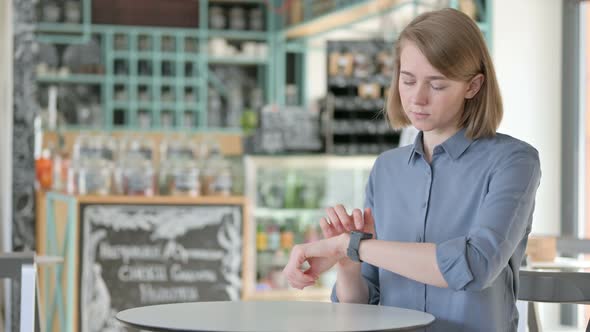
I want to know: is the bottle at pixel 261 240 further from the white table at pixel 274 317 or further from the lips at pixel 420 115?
the lips at pixel 420 115

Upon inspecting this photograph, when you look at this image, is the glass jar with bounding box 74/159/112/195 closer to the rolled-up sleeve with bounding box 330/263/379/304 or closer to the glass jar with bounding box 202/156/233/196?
the glass jar with bounding box 202/156/233/196

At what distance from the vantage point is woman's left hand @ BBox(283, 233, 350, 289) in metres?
1.92

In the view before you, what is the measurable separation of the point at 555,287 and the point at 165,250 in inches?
138

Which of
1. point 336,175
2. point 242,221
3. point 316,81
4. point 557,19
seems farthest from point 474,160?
point 316,81

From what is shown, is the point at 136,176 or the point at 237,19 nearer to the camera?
the point at 136,176

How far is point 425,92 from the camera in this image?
190cm

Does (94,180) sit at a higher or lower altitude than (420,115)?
lower

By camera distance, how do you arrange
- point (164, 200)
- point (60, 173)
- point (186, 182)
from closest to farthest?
point (164, 200) < point (186, 182) < point (60, 173)

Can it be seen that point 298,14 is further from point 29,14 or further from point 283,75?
point 29,14

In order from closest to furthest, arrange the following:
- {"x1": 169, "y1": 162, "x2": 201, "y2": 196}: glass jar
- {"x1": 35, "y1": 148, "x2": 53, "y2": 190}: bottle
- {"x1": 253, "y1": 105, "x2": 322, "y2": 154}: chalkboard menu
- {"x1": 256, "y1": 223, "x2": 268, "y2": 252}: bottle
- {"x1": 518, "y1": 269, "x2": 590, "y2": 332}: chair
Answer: {"x1": 518, "y1": 269, "x2": 590, "y2": 332}: chair, {"x1": 169, "y1": 162, "x2": 201, "y2": 196}: glass jar, {"x1": 256, "y1": 223, "x2": 268, "y2": 252}: bottle, {"x1": 253, "y1": 105, "x2": 322, "y2": 154}: chalkboard menu, {"x1": 35, "y1": 148, "x2": 53, "y2": 190}: bottle

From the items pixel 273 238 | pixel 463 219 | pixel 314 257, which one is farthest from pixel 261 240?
pixel 463 219

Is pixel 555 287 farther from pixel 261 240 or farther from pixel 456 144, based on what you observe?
pixel 261 240

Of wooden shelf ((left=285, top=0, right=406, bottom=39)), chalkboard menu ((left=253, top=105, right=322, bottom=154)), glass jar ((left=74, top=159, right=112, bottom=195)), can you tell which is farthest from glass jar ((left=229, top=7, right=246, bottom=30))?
glass jar ((left=74, top=159, right=112, bottom=195))

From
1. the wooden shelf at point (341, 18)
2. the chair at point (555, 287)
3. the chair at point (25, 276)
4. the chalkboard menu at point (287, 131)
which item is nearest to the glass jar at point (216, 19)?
the wooden shelf at point (341, 18)
